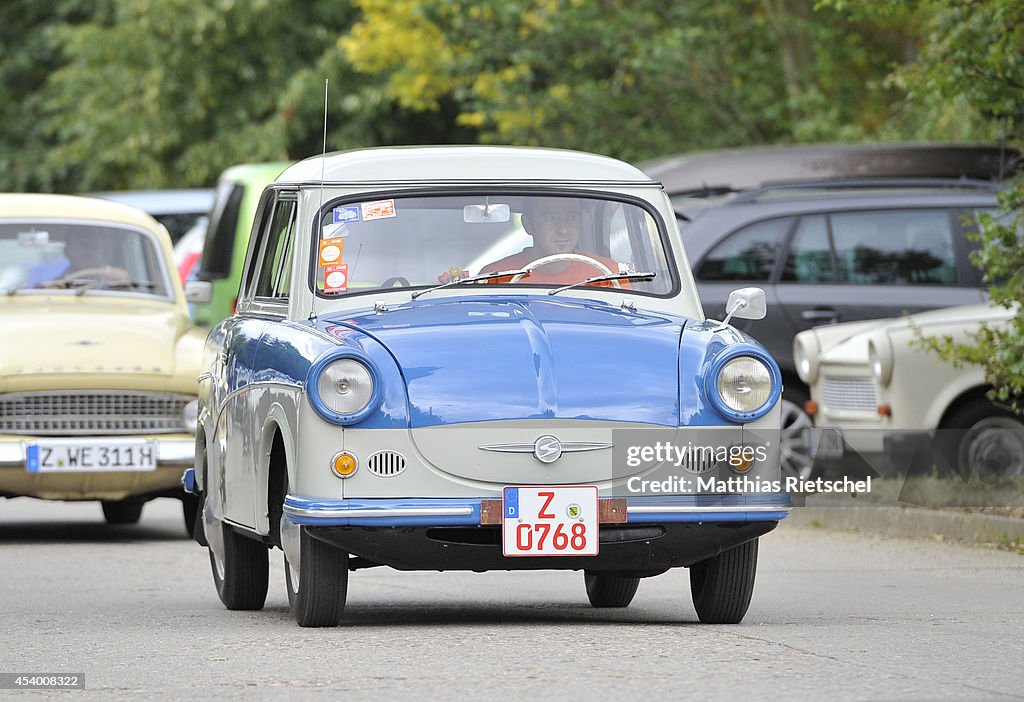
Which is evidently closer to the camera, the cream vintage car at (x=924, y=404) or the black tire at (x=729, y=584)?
the black tire at (x=729, y=584)

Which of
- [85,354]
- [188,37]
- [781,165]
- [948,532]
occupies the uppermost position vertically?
[188,37]

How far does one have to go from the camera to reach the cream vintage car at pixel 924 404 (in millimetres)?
12766

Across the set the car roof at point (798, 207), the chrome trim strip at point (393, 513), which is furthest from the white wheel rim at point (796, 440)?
the chrome trim strip at point (393, 513)

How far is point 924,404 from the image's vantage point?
12797 mm

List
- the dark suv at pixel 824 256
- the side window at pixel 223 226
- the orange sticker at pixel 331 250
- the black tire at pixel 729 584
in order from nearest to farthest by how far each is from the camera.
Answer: the black tire at pixel 729 584
the orange sticker at pixel 331 250
the dark suv at pixel 824 256
the side window at pixel 223 226

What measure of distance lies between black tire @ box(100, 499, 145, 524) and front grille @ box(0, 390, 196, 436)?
1.82m

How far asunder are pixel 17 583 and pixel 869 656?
189 inches

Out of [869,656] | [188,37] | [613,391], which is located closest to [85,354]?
[613,391]

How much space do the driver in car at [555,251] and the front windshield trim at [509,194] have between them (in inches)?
1.5

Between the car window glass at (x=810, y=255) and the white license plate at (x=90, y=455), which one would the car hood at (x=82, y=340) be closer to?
the white license plate at (x=90, y=455)

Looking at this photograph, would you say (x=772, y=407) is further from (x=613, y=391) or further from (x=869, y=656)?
(x=869, y=656)

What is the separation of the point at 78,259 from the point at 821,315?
4.71 m

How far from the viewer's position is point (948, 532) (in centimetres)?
1215

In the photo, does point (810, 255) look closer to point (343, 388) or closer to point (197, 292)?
point (197, 292)
